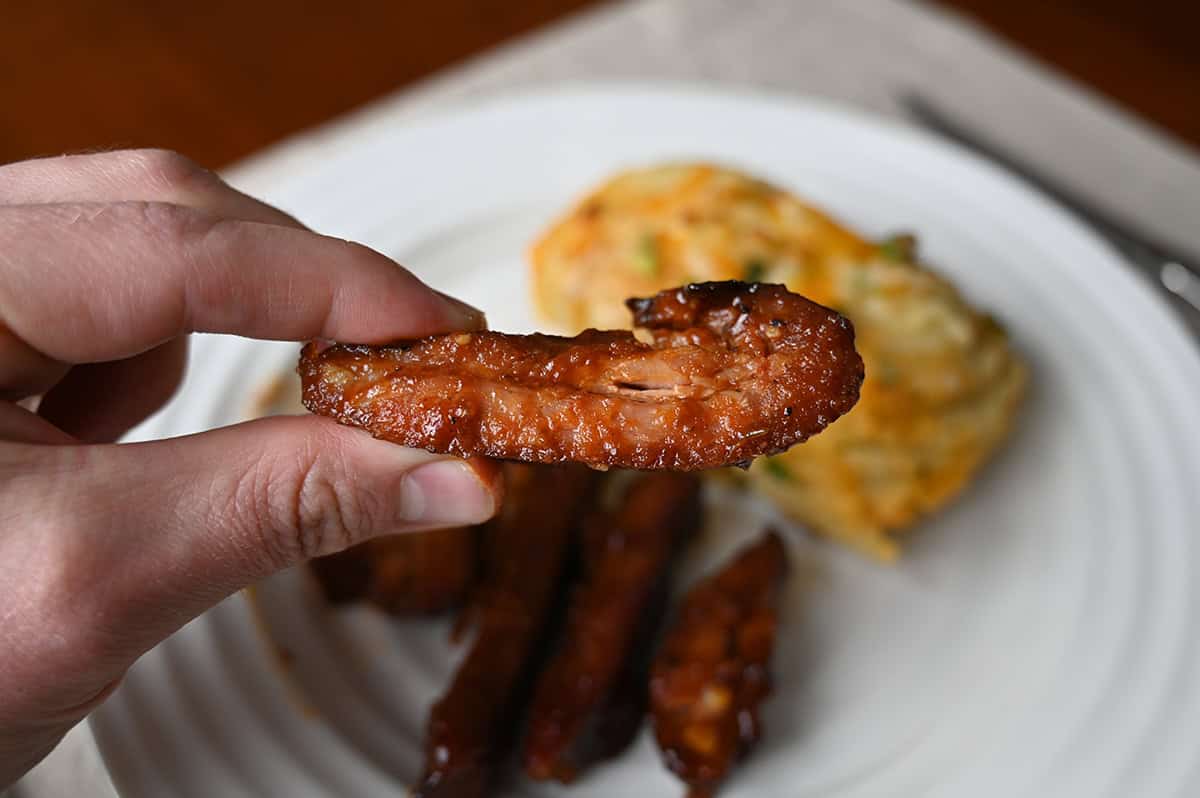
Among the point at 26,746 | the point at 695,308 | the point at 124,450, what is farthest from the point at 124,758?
the point at 695,308

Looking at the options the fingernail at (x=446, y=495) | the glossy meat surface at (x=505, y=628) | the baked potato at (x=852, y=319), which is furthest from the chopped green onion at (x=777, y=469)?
the fingernail at (x=446, y=495)

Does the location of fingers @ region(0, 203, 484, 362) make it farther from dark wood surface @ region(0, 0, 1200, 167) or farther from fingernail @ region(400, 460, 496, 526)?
dark wood surface @ region(0, 0, 1200, 167)

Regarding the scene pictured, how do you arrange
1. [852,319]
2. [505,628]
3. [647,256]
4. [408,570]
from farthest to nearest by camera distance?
[647,256] → [852,319] → [408,570] → [505,628]

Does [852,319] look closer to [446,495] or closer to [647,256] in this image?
[647,256]

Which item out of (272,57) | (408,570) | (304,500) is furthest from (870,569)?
(272,57)

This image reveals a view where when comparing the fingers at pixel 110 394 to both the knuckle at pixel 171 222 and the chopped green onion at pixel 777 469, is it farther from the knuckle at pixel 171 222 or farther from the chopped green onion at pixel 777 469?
the chopped green onion at pixel 777 469
